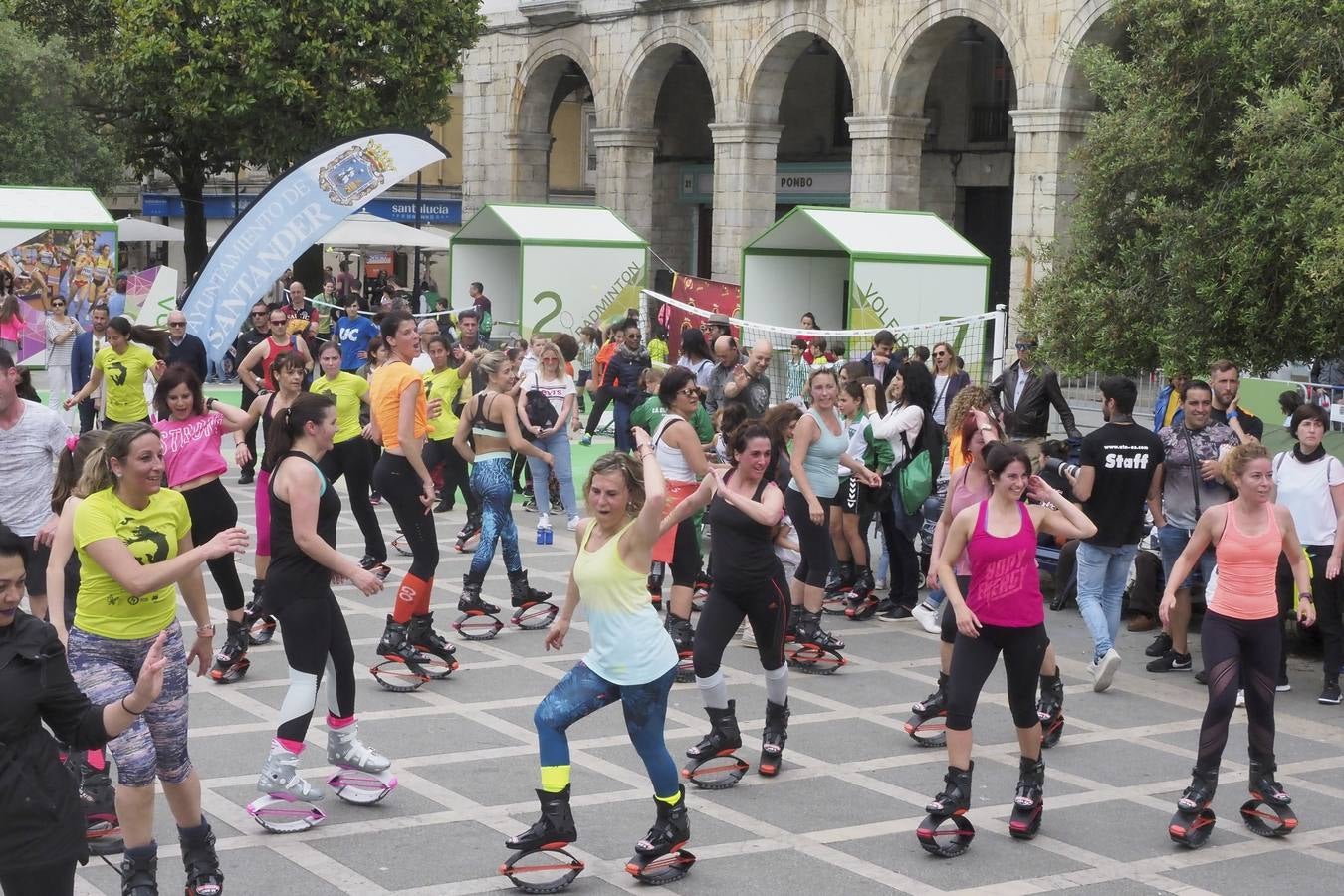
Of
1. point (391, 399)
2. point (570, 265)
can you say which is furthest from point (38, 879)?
point (570, 265)

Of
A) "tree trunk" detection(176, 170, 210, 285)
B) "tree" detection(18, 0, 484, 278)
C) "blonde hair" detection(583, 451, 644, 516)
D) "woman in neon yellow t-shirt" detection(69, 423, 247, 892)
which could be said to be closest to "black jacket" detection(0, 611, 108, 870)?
"woman in neon yellow t-shirt" detection(69, 423, 247, 892)

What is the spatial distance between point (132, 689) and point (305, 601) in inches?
45.7

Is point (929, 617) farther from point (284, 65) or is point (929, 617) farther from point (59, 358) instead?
point (284, 65)

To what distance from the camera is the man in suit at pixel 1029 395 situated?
14672 millimetres

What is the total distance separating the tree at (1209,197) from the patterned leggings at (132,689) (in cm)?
718

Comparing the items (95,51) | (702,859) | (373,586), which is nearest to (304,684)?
(373,586)

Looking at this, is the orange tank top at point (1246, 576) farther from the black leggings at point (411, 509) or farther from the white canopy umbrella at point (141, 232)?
the white canopy umbrella at point (141, 232)

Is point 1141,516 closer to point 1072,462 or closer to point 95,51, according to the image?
point 1072,462

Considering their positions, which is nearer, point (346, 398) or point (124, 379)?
point (346, 398)

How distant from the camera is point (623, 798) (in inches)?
292

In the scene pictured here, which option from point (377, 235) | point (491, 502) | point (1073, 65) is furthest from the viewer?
point (377, 235)

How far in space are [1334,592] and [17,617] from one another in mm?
7812

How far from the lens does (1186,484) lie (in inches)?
406

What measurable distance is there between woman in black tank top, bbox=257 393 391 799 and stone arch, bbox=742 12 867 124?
2189cm
